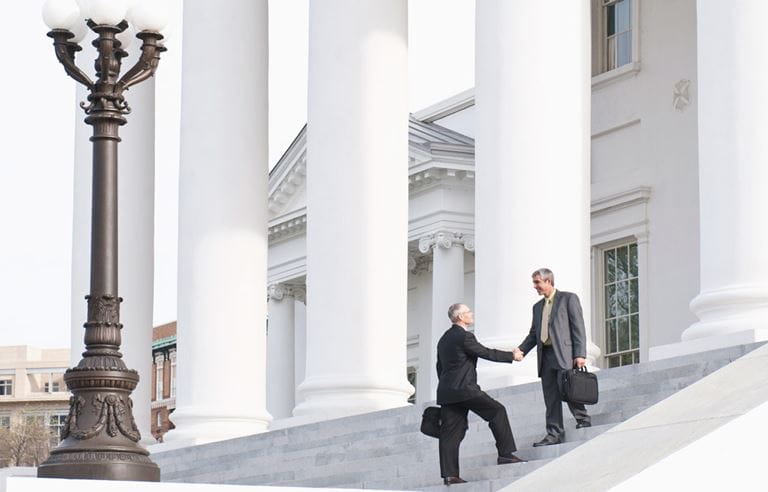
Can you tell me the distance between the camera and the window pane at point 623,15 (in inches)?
2089

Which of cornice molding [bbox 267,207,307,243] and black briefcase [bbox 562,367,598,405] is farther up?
cornice molding [bbox 267,207,307,243]

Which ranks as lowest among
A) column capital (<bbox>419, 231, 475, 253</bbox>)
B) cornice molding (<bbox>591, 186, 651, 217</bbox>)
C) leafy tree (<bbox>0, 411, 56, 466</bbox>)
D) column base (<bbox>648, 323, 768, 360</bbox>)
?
leafy tree (<bbox>0, 411, 56, 466</bbox>)

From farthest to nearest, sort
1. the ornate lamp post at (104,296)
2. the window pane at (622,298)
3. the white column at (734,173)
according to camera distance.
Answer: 1. the window pane at (622,298)
2. the white column at (734,173)
3. the ornate lamp post at (104,296)

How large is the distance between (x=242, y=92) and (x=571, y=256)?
→ 39.4 feet

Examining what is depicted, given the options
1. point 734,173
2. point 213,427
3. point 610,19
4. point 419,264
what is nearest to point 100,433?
point 734,173

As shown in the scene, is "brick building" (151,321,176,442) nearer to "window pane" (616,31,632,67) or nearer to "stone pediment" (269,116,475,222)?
"stone pediment" (269,116,475,222)

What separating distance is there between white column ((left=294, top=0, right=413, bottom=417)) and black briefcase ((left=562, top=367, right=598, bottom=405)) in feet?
36.7

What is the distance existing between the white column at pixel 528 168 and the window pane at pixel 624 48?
2226cm

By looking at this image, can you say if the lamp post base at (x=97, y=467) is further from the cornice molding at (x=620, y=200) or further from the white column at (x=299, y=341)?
the white column at (x=299, y=341)

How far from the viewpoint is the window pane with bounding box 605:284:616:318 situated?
52656mm

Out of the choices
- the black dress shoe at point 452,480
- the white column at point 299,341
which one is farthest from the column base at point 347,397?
the white column at point 299,341

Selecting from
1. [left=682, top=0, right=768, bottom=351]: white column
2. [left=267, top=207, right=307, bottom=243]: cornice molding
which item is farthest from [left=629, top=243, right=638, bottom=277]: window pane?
[left=682, top=0, right=768, bottom=351]: white column

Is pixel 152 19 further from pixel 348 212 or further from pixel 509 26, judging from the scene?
pixel 348 212

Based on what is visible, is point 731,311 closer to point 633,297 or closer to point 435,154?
point 633,297
